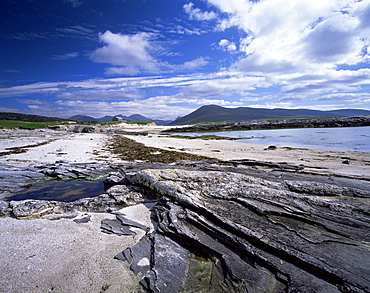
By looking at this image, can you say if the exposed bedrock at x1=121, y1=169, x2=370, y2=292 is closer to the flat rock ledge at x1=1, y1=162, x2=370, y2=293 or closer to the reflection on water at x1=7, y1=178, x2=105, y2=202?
the flat rock ledge at x1=1, y1=162, x2=370, y2=293

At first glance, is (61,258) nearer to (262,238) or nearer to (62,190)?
(262,238)

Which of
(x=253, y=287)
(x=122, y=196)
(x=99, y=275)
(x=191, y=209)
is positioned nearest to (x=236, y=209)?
(x=191, y=209)

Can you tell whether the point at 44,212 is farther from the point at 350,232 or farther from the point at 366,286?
the point at 350,232

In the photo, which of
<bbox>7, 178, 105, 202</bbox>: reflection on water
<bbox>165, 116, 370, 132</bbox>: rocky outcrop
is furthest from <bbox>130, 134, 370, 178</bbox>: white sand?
<bbox>165, 116, 370, 132</bbox>: rocky outcrop

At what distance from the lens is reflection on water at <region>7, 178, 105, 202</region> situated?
819 cm

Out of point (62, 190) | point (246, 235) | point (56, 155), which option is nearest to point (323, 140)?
point (246, 235)

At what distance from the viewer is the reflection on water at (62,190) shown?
26.9ft

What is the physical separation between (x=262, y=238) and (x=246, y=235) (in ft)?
1.20

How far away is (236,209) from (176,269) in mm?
2571

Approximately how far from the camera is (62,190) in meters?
9.02

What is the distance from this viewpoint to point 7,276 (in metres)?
3.73

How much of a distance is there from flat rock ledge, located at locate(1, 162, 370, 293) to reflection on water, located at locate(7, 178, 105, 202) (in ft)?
5.38

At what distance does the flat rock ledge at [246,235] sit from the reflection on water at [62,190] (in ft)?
5.38

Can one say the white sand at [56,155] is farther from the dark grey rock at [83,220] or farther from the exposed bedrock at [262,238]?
the exposed bedrock at [262,238]
